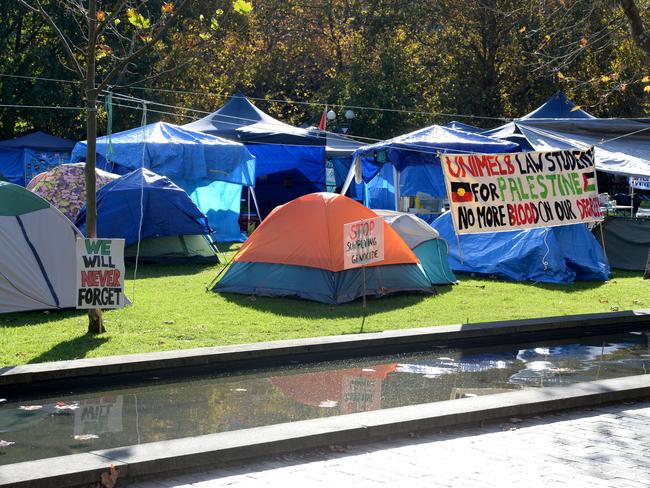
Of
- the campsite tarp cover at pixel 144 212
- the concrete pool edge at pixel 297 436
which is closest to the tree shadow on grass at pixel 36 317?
the campsite tarp cover at pixel 144 212

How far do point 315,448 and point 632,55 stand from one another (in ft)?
62.6

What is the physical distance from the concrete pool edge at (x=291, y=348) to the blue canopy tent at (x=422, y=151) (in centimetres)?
882

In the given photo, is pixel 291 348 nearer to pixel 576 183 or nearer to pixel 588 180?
pixel 576 183

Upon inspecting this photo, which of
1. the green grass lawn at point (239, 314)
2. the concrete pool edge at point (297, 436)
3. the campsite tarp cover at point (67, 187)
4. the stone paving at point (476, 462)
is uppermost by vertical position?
the campsite tarp cover at point (67, 187)

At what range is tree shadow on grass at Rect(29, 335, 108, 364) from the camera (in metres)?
10.1

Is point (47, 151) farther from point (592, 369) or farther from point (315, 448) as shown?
point (315, 448)

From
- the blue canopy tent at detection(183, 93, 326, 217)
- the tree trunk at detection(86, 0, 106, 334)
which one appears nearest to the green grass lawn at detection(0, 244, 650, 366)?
the tree trunk at detection(86, 0, 106, 334)

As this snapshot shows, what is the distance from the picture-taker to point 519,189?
1416cm

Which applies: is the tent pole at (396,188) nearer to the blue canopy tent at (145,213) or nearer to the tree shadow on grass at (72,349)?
the blue canopy tent at (145,213)

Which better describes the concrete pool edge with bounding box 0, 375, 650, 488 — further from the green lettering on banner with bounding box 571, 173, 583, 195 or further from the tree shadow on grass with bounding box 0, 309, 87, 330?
the tree shadow on grass with bounding box 0, 309, 87, 330

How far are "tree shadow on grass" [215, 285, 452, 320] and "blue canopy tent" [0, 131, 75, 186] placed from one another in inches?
694

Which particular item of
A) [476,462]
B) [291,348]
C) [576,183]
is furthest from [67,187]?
[476,462]

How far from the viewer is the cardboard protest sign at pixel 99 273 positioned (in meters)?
11.2

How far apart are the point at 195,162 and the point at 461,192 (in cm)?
1079
